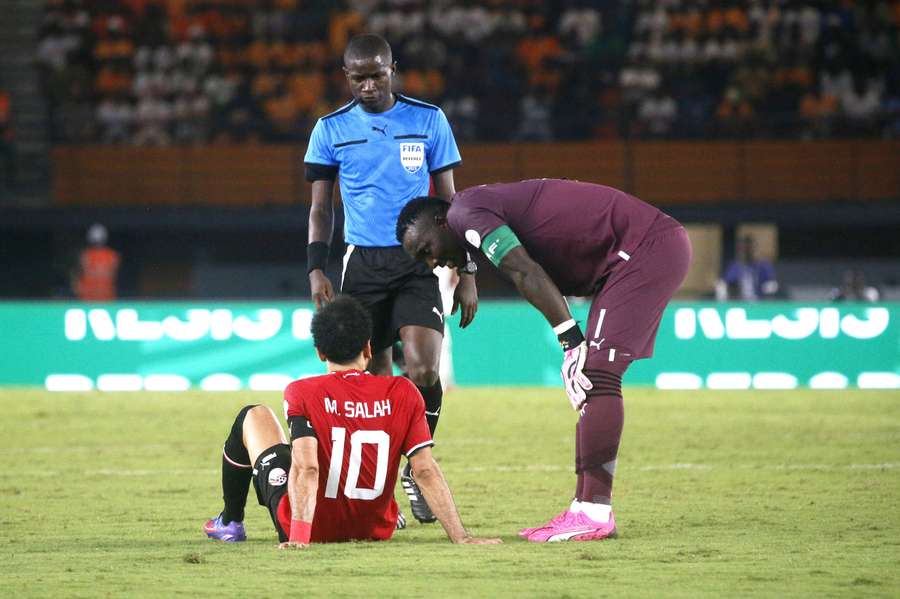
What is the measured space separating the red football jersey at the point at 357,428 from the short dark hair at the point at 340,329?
0.10 meters

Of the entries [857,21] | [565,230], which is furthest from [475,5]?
[565,230]

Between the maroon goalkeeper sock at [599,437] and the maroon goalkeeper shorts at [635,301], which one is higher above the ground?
the maroon goalkeeper shorts at [635,301]

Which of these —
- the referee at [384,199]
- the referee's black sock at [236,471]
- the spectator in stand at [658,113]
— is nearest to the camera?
the referee's black sock at [236,471]

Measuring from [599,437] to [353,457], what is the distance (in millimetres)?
1174

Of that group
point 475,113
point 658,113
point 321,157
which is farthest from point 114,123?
point 321,157

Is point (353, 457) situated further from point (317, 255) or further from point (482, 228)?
point (317, 255)

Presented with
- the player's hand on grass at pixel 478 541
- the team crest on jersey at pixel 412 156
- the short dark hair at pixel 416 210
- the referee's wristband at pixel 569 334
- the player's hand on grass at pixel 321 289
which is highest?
the team crest on jersey at pixel 412 156

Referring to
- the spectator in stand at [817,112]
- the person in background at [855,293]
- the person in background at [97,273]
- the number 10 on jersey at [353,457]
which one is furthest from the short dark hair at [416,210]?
the spectator in stand at [817,112]

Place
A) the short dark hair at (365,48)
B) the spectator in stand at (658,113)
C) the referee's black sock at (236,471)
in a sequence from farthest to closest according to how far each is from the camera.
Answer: the spectator in stand at (658,113) → the short dark hair at (365,48) → the referee's black sock at (236,471)

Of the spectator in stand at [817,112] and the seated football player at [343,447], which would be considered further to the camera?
the spectator in stand at [817,112]

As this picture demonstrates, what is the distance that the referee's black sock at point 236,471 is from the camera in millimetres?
6414

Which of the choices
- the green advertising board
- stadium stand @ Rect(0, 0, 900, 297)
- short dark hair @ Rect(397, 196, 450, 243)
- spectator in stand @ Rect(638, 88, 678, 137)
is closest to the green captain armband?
short dark hair @ Rect(397, 196, 450, 243)

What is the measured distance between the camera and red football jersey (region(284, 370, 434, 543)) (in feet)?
19.5

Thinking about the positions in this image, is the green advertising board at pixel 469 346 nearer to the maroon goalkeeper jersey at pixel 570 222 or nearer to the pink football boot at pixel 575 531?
the maroon goalkeeper jersey at pixel 570 222
